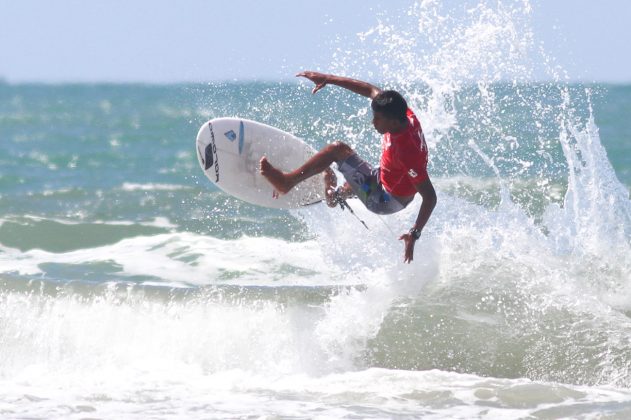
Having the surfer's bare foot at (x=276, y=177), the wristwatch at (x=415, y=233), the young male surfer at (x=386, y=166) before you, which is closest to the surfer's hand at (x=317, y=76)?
the young male surfer at (x=386, y=166)

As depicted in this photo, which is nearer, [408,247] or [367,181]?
[408,247]

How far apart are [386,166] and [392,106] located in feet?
1.93

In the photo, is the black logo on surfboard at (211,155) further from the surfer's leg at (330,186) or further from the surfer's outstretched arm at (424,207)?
the surfer's outstretched arm at (424,207)

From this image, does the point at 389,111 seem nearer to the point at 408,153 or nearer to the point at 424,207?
the point at 408,153

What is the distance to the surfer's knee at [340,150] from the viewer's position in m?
7.70

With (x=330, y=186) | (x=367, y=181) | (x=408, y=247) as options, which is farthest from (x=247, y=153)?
(x=408, y=247)

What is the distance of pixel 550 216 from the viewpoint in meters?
9.64

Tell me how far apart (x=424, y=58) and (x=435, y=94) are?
1.48ft

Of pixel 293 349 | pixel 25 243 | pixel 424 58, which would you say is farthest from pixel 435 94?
pixel 25 243

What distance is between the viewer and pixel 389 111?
7.14 metres

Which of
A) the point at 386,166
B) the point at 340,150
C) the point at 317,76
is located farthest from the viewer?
the point at 317,76

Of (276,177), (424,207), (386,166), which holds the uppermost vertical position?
(386,166)

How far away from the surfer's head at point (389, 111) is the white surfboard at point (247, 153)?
5.19 ft

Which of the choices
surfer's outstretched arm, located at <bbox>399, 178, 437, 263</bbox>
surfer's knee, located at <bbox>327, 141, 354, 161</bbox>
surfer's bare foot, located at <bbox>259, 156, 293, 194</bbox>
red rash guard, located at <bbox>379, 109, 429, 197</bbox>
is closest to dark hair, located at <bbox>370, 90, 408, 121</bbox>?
red rash guard, located at <bbox>379, 109, 429, 197</bbox>
